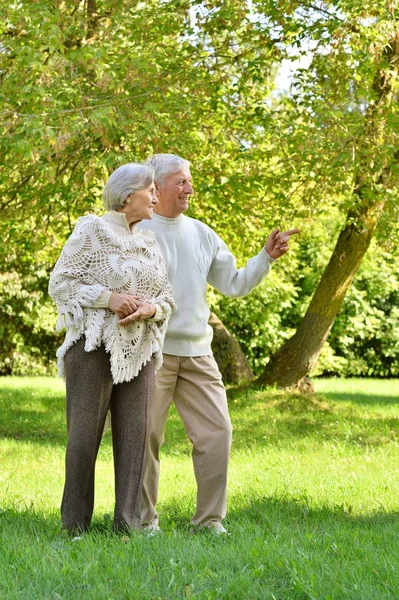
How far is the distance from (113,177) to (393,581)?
97.4 inches

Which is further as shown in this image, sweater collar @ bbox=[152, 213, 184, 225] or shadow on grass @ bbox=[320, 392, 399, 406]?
shadow on grass @ bbox=[320, 392, 399, 406]

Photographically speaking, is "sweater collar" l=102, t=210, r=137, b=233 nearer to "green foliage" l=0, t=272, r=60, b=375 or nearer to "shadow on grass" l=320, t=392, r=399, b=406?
"shadow on grass" l=320, t=392, r=399, b=406

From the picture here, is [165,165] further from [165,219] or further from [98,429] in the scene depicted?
[98,429]

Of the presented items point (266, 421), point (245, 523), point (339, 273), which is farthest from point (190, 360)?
point (339, 273)

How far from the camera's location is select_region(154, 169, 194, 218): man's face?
207 inches

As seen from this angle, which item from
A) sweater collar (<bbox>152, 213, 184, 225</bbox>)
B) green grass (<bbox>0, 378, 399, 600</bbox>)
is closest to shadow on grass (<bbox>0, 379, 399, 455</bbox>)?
green grass (<bbox>0, 378, 399, 600</bbox>)

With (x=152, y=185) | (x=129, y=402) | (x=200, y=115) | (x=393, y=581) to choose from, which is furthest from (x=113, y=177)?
(x=200, y=115)

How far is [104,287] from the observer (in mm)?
4742

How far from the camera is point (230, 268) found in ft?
17.8

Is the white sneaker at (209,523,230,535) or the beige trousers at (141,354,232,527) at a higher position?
the beige trousers at (141,354,232,527)

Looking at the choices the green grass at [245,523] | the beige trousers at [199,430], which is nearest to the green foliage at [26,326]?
the green grass at [245,523]

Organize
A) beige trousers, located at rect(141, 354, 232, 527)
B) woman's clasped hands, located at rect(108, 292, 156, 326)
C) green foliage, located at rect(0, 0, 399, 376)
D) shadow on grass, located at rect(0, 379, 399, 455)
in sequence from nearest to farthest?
woman's clasped hands, located at rect(108, 292, 156, 326) < beige trousers, located at rect(141, 354, 232, 527) < green foliage, located at rect(0, 0, 399, 376) < shadow on grass, located at rect(0, 379, 399, 455)

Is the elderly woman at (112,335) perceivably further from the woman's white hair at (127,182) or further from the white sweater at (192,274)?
the white sweater at (192,274)

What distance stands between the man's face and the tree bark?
578cm
